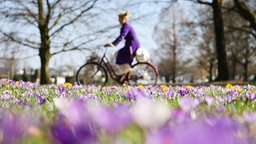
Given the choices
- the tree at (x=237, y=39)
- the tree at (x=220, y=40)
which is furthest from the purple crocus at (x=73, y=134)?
the tree at (x=237, y=39)

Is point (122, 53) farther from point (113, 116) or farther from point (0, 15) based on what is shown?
point (0, 15)

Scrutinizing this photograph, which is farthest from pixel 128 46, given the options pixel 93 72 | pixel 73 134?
pixel 73 134

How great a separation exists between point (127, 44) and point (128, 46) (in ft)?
0.27

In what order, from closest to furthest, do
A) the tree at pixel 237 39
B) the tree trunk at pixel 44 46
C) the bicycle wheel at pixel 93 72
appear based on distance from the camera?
the bicycle wheel at pixel 93 72 → the tree trunk at pixel 44 46 → the tree at pixel 237 39

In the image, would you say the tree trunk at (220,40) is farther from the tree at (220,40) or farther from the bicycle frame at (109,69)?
the bicycle frame at (109,69)

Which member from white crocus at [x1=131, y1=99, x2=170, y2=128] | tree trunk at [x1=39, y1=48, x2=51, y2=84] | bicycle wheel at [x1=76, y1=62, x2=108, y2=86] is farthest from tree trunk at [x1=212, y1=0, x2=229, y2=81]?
white crocus at [x1=131, y1=99, x2=170, y2=128]

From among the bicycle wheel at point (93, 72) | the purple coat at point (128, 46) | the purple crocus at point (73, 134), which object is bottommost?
the purple crocus at point (73, 134)

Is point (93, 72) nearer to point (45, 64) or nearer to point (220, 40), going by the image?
point (45, 64)

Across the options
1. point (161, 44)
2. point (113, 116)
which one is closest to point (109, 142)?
point (113, 116)

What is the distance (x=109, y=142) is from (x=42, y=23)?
2167 cm

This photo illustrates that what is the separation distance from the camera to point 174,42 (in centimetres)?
4928

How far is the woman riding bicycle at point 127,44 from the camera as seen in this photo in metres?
10.5

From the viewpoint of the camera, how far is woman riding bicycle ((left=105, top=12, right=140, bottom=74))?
10531mm

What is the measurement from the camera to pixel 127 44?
10836mm
